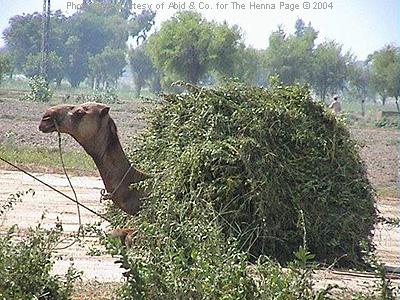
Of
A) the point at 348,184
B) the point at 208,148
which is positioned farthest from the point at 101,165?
the point at 348,184

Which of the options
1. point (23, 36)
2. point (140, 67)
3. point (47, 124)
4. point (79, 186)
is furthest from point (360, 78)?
point (47, 124)

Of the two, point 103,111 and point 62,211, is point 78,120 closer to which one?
point 103,111

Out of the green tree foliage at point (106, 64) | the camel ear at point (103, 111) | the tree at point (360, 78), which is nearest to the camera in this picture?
the camel ear at point (103, 111)

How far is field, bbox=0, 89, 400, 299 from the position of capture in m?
9.77

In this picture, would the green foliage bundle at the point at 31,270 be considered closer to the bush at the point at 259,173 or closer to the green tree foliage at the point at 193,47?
the bush at the point at 259,173

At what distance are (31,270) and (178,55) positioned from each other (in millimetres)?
58689

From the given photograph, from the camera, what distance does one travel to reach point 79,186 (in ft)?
67.1

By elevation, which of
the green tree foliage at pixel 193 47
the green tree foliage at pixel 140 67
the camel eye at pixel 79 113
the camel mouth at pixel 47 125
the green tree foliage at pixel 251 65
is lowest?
the green tree foliage at pixel 140 67

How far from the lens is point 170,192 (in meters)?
10.3

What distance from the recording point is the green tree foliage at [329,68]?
265ft

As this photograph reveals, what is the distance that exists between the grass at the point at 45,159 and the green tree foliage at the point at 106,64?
256 ft

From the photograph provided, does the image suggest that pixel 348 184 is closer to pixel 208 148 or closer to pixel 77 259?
pixel 208 148

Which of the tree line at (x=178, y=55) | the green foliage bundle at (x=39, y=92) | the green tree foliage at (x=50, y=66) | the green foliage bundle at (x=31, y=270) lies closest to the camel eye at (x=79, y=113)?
the green foliage bundle at (x=31, y=270)

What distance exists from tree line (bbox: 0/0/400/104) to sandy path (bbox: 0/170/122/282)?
2209 cm
